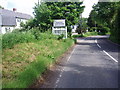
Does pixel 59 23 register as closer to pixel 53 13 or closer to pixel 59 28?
pixel 59 28

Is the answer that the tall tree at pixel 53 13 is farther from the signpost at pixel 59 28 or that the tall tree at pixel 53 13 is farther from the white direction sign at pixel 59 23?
the signpost at pixel 59 28

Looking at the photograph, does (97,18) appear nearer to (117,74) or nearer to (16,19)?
(16,19)

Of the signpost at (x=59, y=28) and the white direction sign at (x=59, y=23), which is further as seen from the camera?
the signpost at (x=59, y=28)

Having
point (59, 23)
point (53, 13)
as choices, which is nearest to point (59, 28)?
point (59, 23)

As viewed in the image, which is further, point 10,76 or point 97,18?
point 97,18

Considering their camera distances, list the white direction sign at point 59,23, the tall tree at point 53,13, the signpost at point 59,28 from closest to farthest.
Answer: the white direction sign at point 59,23 → the signpost at point 59,28 → the tall tree at point 53,13

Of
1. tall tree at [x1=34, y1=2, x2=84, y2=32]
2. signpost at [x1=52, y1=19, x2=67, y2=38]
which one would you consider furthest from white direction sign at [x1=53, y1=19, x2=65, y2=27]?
tall tree at [x1=34, y1=2, x2=84, y2=32]

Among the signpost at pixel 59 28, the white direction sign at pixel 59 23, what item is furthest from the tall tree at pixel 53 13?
the signpost at pixel 59 28

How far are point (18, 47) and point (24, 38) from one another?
93.5 inches

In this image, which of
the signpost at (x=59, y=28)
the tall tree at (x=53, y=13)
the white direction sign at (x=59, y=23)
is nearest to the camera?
the white direction sign at (x=59, y=23)

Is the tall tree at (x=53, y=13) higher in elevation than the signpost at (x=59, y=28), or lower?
higher

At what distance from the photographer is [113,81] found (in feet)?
23.9

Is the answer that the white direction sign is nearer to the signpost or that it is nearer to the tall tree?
the signpost

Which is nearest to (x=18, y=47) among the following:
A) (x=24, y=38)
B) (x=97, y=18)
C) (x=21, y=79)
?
(x=24, y=38)
